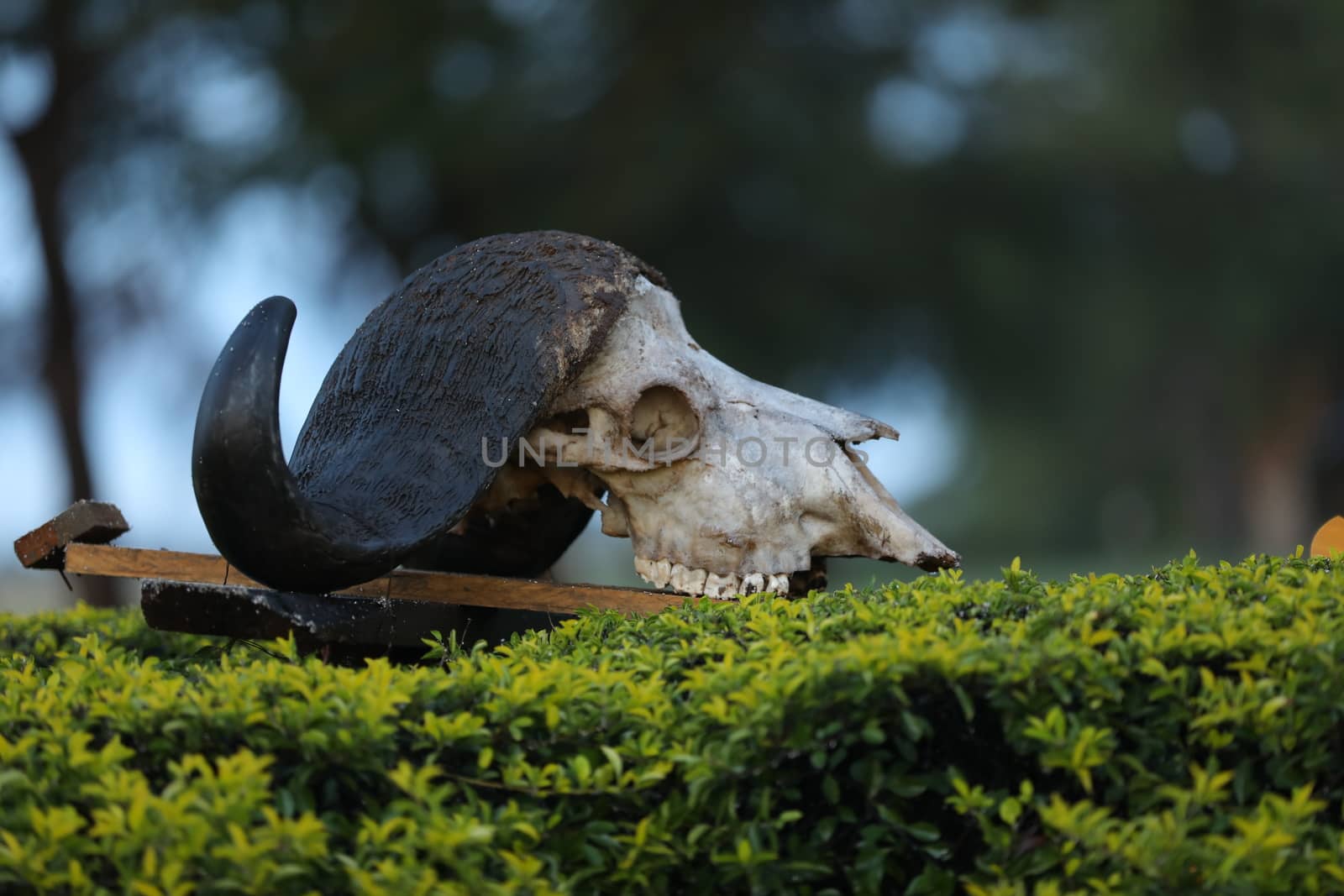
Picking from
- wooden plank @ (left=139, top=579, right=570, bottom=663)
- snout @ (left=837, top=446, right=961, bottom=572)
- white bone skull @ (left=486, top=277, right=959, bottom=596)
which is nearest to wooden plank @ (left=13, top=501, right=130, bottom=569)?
wooden plank @ (left=139, top=579, right=570, bottom=663)

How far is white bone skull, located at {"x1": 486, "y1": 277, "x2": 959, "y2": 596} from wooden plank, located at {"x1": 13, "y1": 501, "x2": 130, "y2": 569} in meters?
1.53

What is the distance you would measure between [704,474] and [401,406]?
0.95m

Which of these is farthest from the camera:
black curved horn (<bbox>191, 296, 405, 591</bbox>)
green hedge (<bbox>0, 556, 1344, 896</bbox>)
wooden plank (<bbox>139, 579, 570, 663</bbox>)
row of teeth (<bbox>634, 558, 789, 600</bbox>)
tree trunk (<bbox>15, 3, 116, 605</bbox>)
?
tree trunk (<bbox>15, 3, 116, 605</bbox>)

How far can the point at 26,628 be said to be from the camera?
5105mm

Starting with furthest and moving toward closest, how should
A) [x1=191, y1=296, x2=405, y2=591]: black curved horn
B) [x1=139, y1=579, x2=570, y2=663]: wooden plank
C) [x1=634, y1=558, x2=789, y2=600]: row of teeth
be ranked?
[x1=634, y1=558, x2=789, y2=600]: row of teeth → [x1=139, y1=579, x2=570, y2=663]: wooden plank → [x1=191, y1=296, x2=405, y2=591]: black curved horn

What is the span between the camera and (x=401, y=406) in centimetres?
426

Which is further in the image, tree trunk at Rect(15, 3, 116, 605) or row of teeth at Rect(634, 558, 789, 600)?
tree trunk at Rect(15, 3, 116, 605)

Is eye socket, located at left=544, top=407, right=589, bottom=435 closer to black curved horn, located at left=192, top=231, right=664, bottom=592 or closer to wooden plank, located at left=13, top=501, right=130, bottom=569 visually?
black curved horn, located at left=192, top=231, right=664, bottom=592

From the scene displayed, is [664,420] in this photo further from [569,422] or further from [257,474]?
[257,474]

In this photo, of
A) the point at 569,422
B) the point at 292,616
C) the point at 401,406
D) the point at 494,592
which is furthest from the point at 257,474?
the point at 569,422

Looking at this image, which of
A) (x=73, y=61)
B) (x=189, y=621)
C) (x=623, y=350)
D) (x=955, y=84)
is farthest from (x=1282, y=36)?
(x=189, y=621)

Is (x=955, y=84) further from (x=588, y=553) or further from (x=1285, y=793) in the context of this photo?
(x=1285, y=793)

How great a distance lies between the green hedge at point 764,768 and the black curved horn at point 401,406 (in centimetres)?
55

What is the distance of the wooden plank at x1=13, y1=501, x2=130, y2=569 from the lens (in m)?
4.62
